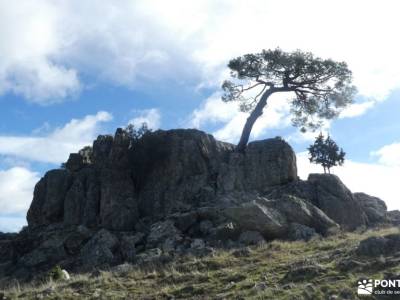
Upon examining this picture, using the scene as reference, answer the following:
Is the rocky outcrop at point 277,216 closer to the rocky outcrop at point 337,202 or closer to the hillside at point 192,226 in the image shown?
the hillside at point 192,226

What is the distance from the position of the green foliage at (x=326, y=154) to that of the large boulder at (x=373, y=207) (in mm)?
31305

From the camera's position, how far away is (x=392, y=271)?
13.0 meters

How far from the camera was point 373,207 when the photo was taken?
3222cm

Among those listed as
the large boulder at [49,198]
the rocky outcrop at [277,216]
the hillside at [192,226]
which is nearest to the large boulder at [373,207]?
the hillside at [192,226]

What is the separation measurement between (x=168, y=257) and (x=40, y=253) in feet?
37.9

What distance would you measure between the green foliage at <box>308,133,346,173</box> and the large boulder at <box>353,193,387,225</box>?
31305 mm

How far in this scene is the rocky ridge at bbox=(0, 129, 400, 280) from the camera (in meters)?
25.3

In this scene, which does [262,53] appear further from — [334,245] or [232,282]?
[232,282]

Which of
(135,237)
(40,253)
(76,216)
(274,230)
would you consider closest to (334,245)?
(274,230)

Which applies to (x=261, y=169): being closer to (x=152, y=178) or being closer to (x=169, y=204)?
(x=169, y=204)

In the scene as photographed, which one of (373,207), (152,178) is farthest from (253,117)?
(373,207)

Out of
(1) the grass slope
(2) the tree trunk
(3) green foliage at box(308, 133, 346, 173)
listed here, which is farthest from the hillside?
(3) green foliage at box(308, 133, 346, 173)

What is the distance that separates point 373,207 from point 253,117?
38.0ft

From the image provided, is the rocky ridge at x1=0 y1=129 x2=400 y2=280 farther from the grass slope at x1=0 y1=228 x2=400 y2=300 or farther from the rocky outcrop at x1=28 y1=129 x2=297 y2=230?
the grass slope at x1=0 y1=228 x2=400 y2=300
